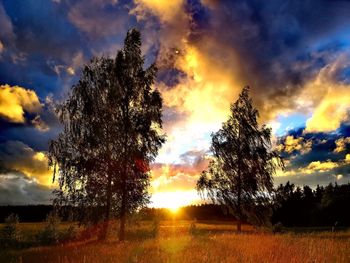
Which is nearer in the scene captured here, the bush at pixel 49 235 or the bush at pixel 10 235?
the bush at pixel 49 235

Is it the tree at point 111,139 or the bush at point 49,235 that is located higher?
the tree at point 111,139

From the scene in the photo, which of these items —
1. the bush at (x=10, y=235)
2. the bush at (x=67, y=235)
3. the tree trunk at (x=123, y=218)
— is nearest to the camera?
the tree trunk at (x=123, y=218)

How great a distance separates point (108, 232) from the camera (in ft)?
73.2

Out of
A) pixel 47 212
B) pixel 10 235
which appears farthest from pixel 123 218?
pixel 47 212

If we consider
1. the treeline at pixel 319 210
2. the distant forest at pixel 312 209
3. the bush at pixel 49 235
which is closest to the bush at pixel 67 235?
the bush at pixel 49 235

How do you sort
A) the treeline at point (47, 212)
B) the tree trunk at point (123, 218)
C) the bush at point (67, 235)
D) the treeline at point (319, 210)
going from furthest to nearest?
the treeline at point (47, 212) < the treeline at point (319, 210) < the bush at point (67, 235) < the tree trunk at point (123, 218)

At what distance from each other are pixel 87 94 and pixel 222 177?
14497 millimetres

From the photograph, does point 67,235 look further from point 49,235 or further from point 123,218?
point 123,218

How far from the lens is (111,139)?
21.5 m

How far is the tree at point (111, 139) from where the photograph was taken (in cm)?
2111

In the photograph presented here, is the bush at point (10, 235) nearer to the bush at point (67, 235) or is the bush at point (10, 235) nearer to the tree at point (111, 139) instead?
the bush at point (67, 235)

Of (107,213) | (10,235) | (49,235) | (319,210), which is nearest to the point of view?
(107,213)

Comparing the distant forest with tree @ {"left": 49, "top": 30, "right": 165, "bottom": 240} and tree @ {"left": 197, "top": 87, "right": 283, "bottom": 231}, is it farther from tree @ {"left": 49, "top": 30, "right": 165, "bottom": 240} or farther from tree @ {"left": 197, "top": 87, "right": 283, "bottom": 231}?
tree @ {"left": 49, "top": 30, "right": 165, "bottom": 240}

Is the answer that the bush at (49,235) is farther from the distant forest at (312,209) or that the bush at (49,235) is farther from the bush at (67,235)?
A: the distant forest at (312,209)
